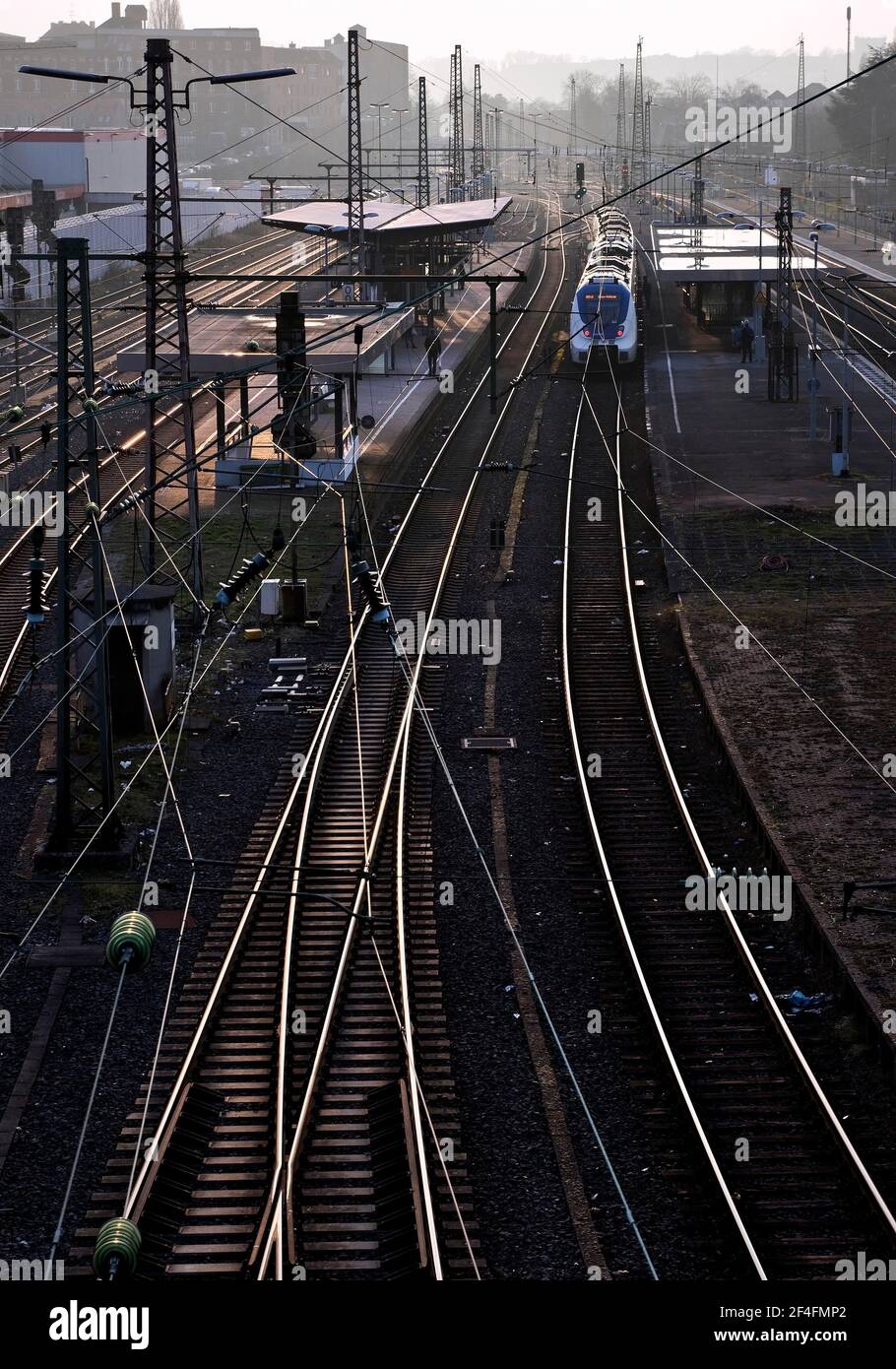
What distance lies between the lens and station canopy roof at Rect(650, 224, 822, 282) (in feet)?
163

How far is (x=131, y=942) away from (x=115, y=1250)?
300 cm

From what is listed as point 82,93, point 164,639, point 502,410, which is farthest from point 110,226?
point 82,93

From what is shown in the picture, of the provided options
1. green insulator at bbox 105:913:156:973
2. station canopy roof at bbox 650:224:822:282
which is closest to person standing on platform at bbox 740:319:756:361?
station canopy roof at bbox 650:224:822:282

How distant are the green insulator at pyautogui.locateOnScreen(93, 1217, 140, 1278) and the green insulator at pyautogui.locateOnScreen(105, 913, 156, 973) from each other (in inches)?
106

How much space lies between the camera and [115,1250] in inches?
360

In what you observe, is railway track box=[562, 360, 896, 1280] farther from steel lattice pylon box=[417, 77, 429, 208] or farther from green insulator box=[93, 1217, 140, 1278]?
steel lattice pylon box=[417, 77, 429, 208]

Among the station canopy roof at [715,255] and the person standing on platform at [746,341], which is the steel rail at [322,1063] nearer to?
the person standing on platform at [746,341]

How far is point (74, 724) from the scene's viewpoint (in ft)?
64.8

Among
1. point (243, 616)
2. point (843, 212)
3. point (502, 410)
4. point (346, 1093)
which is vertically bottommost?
point (346, 1093)

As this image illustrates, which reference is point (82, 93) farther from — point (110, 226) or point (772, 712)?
point (772, 712)

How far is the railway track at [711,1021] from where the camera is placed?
10289 millimetres

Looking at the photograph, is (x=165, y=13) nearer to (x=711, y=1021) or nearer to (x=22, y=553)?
(x=22, y=553)

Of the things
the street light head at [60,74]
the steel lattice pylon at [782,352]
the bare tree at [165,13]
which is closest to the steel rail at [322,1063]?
the street light head at [60,74]
